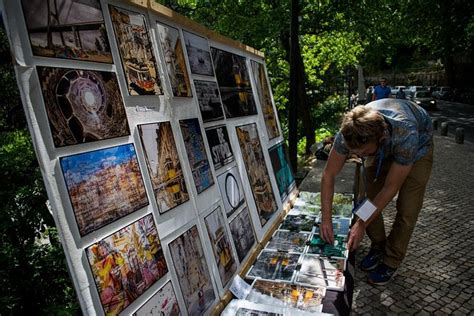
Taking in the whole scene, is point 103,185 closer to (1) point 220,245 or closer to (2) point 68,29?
(2) point 68,29

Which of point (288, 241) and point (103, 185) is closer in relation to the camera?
point (103, 185)

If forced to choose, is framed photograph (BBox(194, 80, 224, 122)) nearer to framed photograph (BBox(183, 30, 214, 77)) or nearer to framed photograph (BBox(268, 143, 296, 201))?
framed photograph (BBox(183, 30, 214, 77))

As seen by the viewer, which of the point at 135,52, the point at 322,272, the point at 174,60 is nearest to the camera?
the point at 135,52

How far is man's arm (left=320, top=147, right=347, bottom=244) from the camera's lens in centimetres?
251

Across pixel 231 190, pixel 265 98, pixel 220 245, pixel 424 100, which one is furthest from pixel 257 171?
pixel 424 100

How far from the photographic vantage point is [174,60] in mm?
1919

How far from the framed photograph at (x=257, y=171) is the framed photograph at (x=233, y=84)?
16 centimetres

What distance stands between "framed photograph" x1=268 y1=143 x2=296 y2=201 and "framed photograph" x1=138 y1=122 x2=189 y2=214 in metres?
1.71

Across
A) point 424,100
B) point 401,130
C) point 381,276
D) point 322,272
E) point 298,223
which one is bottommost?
Result: point 381,276

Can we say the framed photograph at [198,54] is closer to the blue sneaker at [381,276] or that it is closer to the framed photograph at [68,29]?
the framed photograph at [68,29]

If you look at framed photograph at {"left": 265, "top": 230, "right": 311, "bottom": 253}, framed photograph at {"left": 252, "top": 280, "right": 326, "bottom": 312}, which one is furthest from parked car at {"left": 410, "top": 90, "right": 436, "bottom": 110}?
framed photograph at {"left": 252, "top": 280, "right": 326, "bottom": 312}

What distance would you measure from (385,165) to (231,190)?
142 centimetres

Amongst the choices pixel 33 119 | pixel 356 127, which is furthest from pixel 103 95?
pixel 356 127

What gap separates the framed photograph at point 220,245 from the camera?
1.94 meters
